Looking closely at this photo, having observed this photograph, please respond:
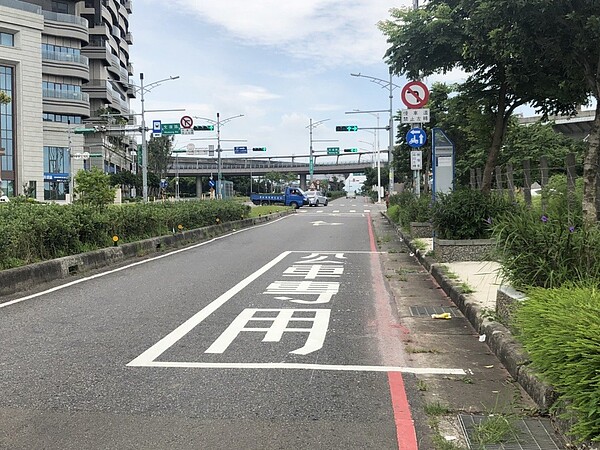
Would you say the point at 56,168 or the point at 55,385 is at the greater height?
the point at 56,168

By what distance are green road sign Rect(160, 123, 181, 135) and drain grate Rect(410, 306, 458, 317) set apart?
36.4 meters

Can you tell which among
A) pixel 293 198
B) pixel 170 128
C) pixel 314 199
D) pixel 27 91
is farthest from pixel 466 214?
pixel 27 91

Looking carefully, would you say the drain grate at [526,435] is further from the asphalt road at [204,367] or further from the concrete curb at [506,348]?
the asphalt road at [204,367]

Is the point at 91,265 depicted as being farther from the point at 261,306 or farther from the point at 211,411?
the point at 211,411

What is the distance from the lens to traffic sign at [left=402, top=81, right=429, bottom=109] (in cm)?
1611

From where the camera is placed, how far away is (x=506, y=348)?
574 centimetres

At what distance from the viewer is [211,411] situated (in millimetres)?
4582

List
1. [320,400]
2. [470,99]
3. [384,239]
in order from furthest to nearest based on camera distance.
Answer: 1. [384,239]
2. [470,99]
3. [320,400]

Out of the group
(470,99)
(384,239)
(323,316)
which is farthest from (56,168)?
(323,316)

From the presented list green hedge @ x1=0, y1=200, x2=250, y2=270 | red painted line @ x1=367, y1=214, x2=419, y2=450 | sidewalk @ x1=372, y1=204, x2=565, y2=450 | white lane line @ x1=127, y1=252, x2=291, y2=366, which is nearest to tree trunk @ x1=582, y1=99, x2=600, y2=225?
sidewalk @ x1=372, y1=204, x2=565, y2=450

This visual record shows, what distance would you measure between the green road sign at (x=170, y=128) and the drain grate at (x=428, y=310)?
36364 mm

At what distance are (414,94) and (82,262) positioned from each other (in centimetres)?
911

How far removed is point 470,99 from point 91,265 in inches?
382

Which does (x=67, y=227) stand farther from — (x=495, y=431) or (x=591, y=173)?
(x=495, y=431)
